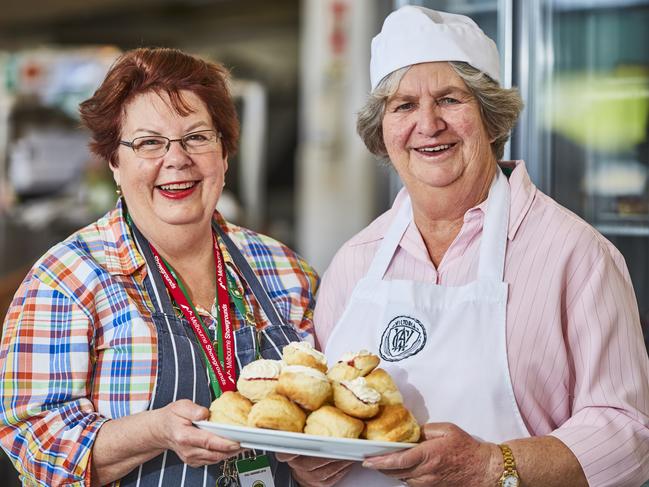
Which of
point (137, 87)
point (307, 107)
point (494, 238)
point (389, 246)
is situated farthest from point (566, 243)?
point (307, 107)

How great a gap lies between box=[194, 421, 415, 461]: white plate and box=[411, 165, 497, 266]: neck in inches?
21.0

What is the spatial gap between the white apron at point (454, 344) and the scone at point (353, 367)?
0.17m

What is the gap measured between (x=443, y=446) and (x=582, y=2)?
208cm

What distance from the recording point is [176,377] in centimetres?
166

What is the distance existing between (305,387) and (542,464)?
1.42 ft

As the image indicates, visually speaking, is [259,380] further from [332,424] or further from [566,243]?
[566,243]

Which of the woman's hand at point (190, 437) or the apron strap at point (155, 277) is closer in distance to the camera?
the woman's hand at point (190, 437)

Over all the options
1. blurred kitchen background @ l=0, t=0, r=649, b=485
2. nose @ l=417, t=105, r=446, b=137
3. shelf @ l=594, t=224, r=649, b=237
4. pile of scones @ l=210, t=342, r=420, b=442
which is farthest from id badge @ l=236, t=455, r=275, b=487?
shelf @ l=594, t=224, r=649, b=237

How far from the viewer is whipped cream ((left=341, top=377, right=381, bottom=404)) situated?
141 cm

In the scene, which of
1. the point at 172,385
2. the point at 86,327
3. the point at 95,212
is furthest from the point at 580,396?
the point at 95,212

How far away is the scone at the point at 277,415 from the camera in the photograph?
139 centimetres

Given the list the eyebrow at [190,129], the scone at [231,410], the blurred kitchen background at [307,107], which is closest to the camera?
the scone at [231,410]

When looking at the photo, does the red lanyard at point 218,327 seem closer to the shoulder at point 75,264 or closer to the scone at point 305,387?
the shoulder at point 75,264

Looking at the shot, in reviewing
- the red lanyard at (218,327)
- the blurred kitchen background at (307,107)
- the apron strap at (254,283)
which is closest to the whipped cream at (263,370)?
the red lanyard at (218,327)
